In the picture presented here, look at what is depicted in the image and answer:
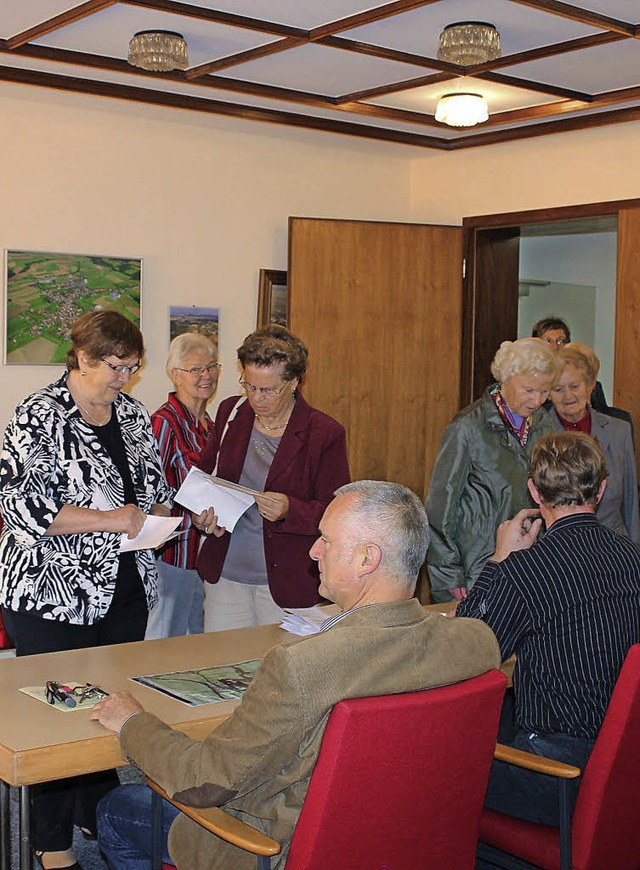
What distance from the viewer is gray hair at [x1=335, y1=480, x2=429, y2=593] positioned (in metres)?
2.21

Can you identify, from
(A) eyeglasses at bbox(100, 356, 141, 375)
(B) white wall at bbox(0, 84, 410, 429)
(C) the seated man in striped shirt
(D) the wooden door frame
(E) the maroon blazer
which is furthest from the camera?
(D) the wooden door frame

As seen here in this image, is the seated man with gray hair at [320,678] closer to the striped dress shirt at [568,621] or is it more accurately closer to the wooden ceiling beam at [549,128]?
the striped dress shirt at [568,621]

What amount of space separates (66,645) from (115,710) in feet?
2.96

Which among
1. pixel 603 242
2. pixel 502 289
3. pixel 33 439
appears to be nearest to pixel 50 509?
pixel 33 439

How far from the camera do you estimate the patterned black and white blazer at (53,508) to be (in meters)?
3.19

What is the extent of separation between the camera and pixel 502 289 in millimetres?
6926

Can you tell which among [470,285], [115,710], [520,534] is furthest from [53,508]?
[470,285]

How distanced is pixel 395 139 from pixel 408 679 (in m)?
4.98

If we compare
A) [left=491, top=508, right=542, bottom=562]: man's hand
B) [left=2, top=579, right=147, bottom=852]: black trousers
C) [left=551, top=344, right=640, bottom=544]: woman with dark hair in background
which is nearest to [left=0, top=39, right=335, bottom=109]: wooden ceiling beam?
[left=551, top=344, right=640, bottom=544]: woman with dark hair in background

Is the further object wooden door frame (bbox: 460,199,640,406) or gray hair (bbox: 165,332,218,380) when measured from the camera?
wooden door frame (bbox: 460,199,640,406)

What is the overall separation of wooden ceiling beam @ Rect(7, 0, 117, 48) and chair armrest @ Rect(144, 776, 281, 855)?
3.14m

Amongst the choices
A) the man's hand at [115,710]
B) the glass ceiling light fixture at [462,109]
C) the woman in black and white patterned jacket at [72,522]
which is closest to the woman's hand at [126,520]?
the woman in black and white patterned jacket at [72,522]

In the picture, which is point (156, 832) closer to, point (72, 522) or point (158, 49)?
point (72, 522)

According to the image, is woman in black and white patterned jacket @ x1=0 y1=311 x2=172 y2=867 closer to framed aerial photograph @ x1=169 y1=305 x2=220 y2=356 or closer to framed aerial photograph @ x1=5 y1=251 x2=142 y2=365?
framed aerial photograph @ x1=5 y1=251 x2=142 y2=365
